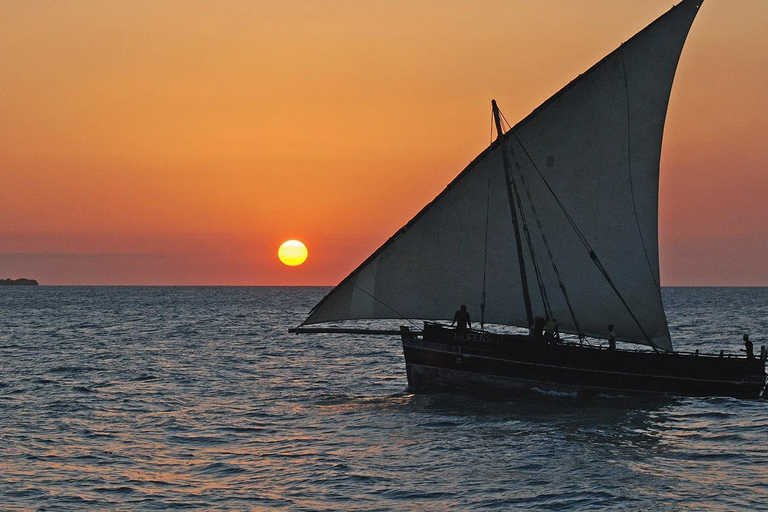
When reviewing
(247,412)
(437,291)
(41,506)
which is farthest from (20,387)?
(41,506)

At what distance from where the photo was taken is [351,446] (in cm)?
2420

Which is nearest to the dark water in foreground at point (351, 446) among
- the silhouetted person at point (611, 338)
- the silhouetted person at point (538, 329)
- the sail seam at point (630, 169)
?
the silhouetted person at point (611, 338)

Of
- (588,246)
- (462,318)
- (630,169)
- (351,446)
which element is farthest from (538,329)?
(351,446)

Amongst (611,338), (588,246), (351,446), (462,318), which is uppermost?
(588,246)

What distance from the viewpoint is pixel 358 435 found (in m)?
25.8

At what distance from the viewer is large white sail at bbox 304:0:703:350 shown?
3130 cm

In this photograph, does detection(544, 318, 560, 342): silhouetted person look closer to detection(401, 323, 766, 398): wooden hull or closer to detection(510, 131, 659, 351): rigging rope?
detection(401, 323, 766, 398): wooden hull

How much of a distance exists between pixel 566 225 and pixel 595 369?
537 centimetres

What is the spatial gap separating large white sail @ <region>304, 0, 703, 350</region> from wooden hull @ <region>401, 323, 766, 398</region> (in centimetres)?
122

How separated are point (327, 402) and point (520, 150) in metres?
11.7

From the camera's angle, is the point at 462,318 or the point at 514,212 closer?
the point at 514,212

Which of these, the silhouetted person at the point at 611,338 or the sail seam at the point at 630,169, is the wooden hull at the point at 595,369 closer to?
the silhouetted person at the point at 611,338

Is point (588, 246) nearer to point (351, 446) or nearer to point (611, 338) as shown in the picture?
point (611, 338)

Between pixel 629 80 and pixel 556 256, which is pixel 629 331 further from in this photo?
pixel 629 80
